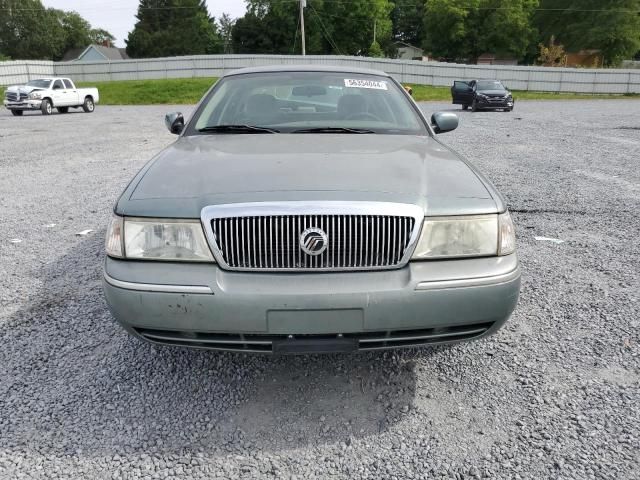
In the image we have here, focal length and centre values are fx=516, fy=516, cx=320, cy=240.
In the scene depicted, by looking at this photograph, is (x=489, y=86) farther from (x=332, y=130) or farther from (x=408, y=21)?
(x=408, y=21)

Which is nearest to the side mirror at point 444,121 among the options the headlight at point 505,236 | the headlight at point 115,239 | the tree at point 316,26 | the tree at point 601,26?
the headlight at point 505,236

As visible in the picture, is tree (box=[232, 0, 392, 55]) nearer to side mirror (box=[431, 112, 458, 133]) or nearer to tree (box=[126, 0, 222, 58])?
A: tree (box=[126, 0, 222, 58])

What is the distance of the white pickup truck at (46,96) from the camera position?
2188 centimetres

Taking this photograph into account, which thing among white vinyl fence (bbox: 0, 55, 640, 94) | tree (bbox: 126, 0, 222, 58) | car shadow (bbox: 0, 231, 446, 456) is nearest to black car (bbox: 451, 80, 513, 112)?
white vinyl fence (bbox: 0, 55, 640, 94)

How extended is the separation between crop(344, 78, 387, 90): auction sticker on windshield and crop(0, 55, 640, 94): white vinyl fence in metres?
32.1

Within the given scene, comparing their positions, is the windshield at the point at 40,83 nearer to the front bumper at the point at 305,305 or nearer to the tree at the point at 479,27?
the front bumper at the point at 305,305

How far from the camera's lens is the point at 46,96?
73.7ft

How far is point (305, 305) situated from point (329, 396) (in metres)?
0.63

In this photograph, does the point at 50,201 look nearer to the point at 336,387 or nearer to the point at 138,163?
the point at 138,163

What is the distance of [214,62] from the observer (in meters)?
37.9

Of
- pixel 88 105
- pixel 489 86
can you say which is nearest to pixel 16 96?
pixel 88 105

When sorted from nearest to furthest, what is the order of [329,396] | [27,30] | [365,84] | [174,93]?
[329,396], [365,84], [174,93], [27,30]

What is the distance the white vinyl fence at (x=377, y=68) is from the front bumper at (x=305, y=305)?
34.2 meters

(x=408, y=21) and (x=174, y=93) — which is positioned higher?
(x=408, y=21)
